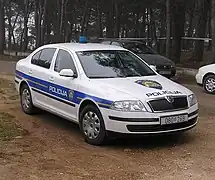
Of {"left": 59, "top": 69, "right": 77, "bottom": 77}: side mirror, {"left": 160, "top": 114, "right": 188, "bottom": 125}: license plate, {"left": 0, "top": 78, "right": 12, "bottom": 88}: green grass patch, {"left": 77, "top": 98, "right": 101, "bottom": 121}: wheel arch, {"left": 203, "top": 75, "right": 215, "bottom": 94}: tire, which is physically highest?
{"left": 59, "top": 69, "right": 77, "bottom": 77}: side mirror

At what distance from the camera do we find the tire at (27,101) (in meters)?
9.52

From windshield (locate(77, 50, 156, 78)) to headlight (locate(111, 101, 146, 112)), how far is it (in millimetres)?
1046

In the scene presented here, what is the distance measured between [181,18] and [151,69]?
16320 millimetres

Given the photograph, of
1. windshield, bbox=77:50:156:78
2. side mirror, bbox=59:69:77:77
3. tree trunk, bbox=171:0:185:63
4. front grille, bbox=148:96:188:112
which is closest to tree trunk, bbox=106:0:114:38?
tree trunk, bbox=171:0:185:63

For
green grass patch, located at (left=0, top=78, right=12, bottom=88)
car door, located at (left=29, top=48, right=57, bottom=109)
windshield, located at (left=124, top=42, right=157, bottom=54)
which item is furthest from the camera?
windshield, located at (left=124, top=42, right=157, bottom=54)

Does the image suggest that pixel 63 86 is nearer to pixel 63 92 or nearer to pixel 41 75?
pixel 63 92

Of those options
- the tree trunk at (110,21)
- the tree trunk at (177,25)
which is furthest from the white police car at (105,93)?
the tree trunk at (110,21)

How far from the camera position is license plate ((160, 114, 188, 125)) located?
22.5ft

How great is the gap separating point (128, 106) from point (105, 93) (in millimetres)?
450

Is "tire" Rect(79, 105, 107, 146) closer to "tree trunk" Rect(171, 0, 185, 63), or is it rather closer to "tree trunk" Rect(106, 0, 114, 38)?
"tree trunk" Rect(171, 0, 185, 63)

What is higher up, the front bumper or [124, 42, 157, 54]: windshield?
[124, 42, 157, 54]: windshield

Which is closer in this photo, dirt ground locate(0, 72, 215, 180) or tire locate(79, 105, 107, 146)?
dirt ground locate(0, 72, 215, 180)

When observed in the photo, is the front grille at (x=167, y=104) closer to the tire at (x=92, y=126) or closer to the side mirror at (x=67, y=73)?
the tire at (x=92, y=126)

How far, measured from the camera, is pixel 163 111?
6879 millimetres
